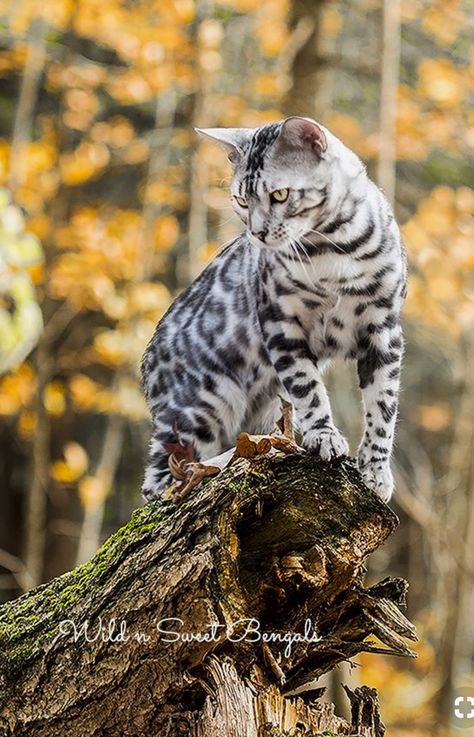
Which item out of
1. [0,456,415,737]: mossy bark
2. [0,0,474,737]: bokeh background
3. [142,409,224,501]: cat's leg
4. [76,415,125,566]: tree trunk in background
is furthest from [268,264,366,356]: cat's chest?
[76,415,125,566]: tree trunk in background

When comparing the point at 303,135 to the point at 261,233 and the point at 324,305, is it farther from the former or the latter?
the point at 324,305

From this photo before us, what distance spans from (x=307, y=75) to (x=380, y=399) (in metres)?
3.72

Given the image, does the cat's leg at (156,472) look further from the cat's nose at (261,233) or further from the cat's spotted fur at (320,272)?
the cat's nose at (261,233)

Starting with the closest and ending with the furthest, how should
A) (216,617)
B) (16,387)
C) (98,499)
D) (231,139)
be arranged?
(216,617) < (231,139) < (98,499) < (16,387)

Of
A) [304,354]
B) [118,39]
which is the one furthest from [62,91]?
[304,354]

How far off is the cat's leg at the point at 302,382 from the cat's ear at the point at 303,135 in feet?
1.96

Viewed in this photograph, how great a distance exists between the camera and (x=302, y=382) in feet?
10.4

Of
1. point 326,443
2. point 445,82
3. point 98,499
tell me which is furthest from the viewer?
point 98,499

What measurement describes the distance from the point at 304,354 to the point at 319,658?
1.05m

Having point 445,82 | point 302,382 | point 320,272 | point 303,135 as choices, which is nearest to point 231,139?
point 303,135

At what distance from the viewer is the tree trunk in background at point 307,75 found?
6340 millimetres

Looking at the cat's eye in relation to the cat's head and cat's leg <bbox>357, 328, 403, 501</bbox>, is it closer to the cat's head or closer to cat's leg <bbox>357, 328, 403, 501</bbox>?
the cat's head

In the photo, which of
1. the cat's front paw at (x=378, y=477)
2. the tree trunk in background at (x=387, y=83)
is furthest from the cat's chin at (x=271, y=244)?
the tree trunk in background at (x=387, y=83)

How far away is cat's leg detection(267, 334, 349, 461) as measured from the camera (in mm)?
3098
